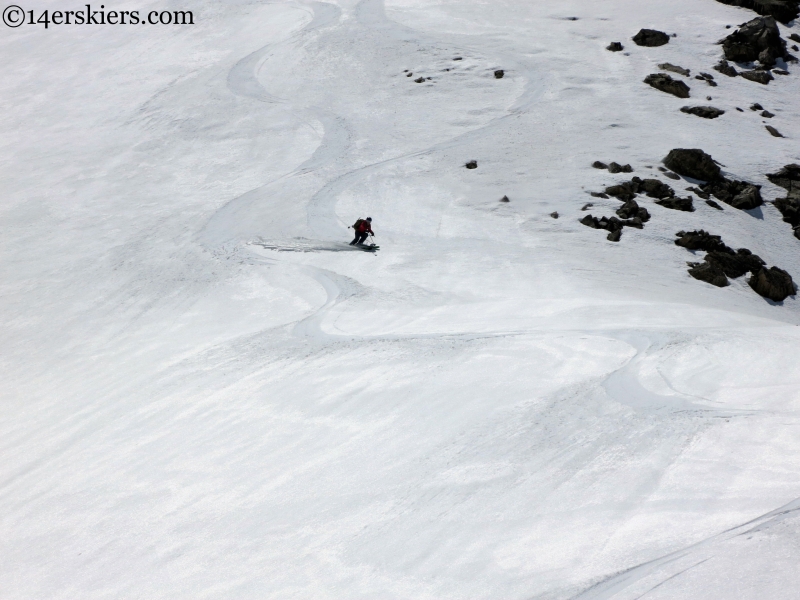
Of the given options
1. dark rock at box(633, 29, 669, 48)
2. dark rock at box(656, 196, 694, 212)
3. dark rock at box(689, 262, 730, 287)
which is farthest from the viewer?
dark rock at box(633, 29, 669, 48)

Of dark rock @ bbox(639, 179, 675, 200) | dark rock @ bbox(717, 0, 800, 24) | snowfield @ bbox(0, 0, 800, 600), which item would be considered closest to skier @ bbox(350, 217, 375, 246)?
snowfield @ bbox(0, 0, 800, 600)

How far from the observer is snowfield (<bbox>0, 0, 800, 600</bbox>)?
8891 mm

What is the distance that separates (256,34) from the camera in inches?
1665

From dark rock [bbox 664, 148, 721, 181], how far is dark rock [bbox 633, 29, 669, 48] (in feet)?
42.6

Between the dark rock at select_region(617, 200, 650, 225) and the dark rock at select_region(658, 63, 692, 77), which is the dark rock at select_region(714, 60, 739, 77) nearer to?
the dark rock at select_region(658, 63, 692, 77)

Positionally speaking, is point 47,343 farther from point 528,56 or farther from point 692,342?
point 528,56

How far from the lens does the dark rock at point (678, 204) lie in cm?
2478

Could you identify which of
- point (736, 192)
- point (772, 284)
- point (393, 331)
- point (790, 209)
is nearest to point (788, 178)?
point (790, 209)

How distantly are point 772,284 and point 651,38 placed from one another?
2055 cm

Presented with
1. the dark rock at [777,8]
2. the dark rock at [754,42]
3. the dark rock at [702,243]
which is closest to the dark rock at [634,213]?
the dark rock at [702,243]

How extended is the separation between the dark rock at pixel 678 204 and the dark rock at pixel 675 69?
40.5ft

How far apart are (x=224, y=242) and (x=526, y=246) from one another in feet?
30.7

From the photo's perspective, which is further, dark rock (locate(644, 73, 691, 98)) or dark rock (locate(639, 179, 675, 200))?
dark rock (locate(644, 73, 691, 98))

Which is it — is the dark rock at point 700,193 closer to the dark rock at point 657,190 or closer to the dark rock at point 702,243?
the dark rock at point 657,190
